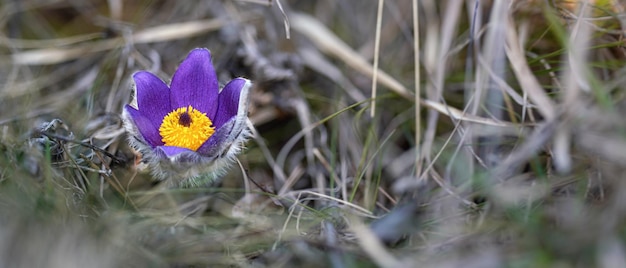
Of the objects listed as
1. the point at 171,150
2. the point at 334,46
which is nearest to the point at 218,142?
the point at 171,150

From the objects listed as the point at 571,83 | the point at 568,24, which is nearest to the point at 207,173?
the point at 571,83

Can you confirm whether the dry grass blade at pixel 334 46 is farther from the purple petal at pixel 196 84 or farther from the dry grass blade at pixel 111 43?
the purple petal at pixel 196 84

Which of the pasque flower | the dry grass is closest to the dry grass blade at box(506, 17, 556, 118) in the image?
the dry grass

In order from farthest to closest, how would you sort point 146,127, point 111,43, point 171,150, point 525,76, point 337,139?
point 111,43 → point 337,139 → point 525,76 → point 146,127 → point 171,150

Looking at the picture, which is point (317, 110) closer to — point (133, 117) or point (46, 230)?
point (133, 117)

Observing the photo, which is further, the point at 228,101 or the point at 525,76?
the point at 525,76

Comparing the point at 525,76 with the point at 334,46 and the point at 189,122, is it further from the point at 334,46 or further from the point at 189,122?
the point at 189,122
